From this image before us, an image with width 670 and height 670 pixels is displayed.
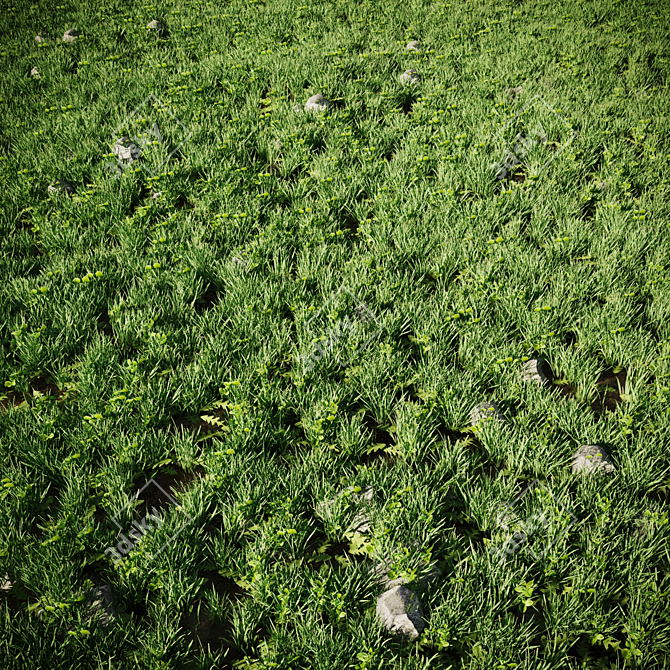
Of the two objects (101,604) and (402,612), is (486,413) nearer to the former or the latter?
(402,612)

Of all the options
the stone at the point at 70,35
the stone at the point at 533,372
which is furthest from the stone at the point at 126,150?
the stone at the point at 533,372

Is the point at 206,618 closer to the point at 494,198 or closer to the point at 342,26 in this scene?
the point at 494,198

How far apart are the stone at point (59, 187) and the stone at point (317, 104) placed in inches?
114

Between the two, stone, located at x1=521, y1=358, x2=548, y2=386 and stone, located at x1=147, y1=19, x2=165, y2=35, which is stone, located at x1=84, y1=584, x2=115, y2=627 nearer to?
stone, located at x1=521, y1=358, x2=548, y2=386

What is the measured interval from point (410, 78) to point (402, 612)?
663 centimetres

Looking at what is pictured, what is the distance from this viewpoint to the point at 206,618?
231 cm

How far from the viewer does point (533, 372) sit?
3.31 metres

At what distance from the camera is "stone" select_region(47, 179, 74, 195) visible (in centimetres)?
480

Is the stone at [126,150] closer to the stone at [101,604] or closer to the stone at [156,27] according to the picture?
the stone at [156,27]

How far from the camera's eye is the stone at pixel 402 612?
2.18 m

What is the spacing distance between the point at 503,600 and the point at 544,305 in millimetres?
2180

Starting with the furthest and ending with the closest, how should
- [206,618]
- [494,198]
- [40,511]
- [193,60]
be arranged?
[193,60]
[494,198]
[40,511]
[206,618]

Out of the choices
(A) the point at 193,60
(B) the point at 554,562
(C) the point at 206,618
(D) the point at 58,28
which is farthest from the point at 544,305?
(D) the point at 58,28

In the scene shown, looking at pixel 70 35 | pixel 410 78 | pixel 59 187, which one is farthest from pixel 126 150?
pixel 70 35
